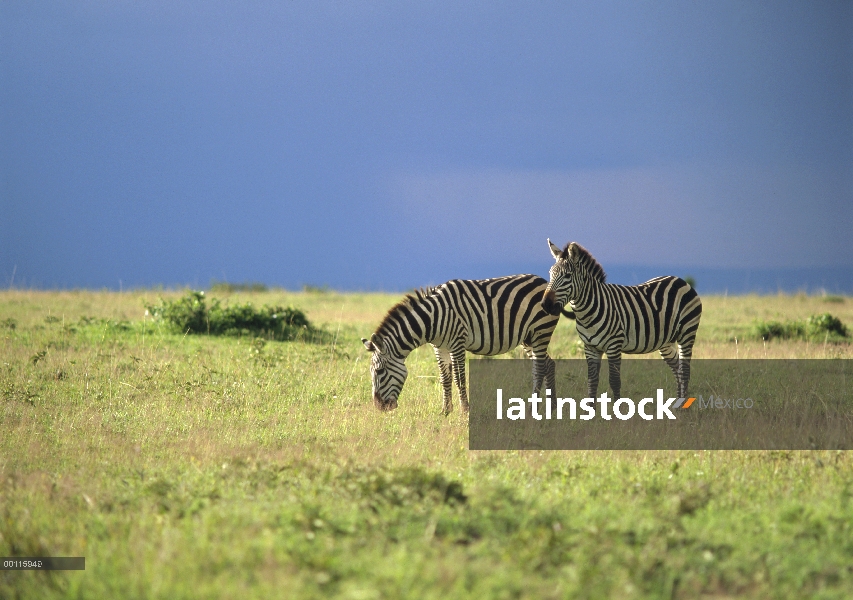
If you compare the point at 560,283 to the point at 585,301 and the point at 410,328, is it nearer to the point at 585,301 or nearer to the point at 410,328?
the point at 585,301

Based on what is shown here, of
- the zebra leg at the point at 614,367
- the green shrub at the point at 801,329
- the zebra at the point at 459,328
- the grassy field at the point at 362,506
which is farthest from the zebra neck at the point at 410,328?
the green shrub at the point at 801,329

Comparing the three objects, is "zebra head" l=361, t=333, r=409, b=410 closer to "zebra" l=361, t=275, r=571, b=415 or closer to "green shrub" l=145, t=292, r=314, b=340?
"zebra" l=361, t=275, r=571, b=415

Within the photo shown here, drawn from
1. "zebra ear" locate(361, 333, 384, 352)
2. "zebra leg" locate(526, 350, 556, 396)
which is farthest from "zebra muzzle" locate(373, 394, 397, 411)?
"zebra leg" locate(526, 350, 556, 396)

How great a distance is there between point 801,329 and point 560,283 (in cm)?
1330

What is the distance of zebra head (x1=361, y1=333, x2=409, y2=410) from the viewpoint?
42.0ft

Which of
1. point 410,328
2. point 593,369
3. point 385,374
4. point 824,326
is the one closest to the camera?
point 410,328

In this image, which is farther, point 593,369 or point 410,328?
point 593,369

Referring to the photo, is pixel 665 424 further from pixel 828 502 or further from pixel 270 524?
pixel 270 524

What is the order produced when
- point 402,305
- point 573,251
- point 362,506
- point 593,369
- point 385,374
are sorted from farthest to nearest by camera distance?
1. point 593,369
2. point 573,251
3. point 402,305
4. point 385,374
5. point 362,506

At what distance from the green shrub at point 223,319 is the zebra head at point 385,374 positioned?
8642 millimetres

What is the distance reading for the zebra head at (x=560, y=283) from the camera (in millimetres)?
12938

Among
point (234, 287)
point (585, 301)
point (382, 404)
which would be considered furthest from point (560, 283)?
point (234, 287)

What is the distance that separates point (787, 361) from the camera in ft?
60.0

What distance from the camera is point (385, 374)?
505 inches
